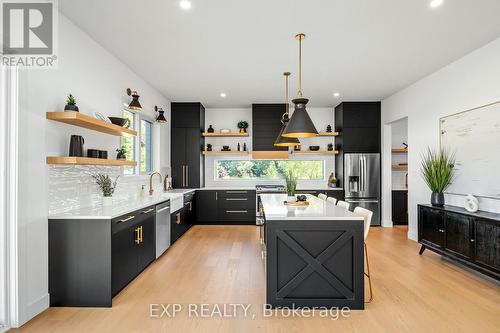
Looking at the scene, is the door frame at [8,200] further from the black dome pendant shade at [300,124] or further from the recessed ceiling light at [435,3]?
the recessed ceiling light at [435,3]

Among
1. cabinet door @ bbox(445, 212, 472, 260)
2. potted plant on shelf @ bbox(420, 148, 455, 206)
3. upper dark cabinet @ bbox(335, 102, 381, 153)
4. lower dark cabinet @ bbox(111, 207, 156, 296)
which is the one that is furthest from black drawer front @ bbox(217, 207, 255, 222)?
cabinet door @ bbox(445, 212, 472, 260)

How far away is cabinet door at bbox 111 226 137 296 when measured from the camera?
9.31ft

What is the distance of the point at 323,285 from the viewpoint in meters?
2.69

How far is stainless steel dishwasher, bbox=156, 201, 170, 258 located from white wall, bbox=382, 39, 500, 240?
4387 millimetres

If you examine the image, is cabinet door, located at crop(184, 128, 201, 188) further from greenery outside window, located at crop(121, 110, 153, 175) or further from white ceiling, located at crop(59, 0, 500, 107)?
white ceiling, located at crop(59, 0, 500, 107)

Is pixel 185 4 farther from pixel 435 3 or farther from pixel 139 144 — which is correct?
pixel 139 144

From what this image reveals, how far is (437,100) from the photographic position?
184 inches

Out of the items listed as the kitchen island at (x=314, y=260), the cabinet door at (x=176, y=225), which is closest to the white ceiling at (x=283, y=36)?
the kitchen island at (x=314, y=260)

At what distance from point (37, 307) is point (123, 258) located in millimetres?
791

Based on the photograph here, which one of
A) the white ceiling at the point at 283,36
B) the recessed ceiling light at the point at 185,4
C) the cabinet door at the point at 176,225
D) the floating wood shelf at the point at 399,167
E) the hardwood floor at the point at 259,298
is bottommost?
the hardwood floor at the point at 259,298

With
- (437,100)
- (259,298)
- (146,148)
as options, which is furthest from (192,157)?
(437,100)

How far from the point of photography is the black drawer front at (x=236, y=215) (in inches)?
265

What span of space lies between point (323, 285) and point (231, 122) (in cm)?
539

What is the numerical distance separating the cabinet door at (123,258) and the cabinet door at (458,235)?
4.05 meters
